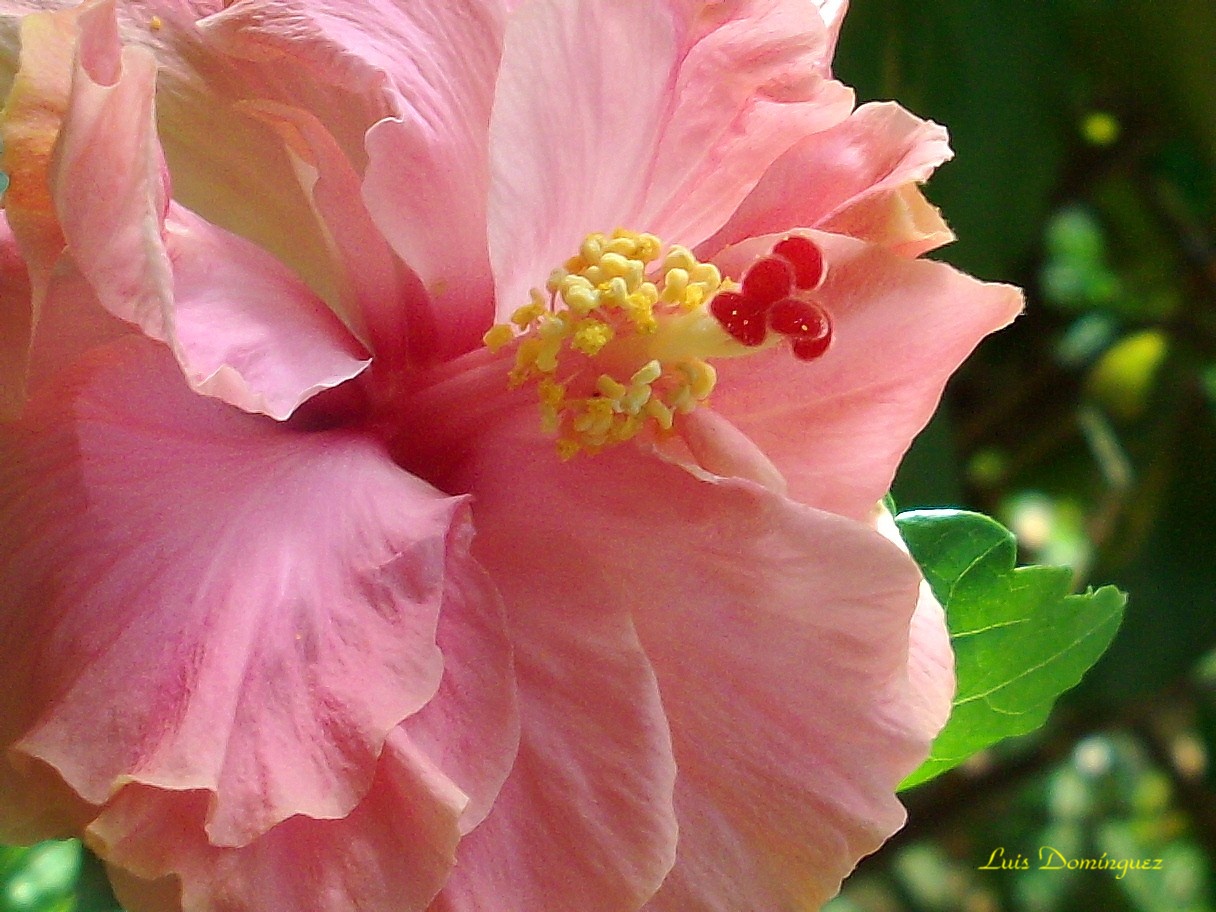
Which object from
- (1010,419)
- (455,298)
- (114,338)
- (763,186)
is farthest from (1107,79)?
(114,338)

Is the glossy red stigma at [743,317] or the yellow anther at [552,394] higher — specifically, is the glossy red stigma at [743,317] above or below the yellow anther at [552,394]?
above

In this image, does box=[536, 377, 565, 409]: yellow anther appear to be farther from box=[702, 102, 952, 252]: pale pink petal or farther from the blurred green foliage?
the blurred green foliage

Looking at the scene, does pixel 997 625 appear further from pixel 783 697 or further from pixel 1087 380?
pixel 1087 380

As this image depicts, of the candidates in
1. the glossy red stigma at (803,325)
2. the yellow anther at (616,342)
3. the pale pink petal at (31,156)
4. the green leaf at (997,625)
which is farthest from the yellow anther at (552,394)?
the green leaf at (997,625)

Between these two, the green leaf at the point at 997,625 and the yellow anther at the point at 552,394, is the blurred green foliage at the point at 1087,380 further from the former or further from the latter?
→ the yellow anther at the point at 552,394

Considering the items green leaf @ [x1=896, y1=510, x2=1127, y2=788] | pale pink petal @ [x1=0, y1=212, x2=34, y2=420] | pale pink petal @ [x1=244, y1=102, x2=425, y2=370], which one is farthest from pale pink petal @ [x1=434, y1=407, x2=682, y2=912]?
green leaf @ [x1=896, y1=510, x2=1127, y2=788]
